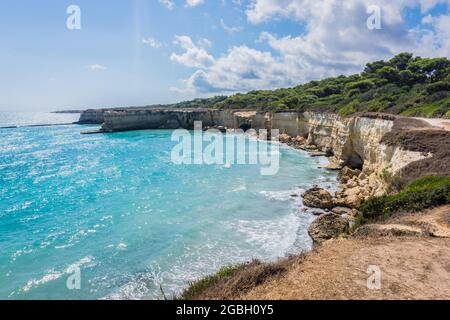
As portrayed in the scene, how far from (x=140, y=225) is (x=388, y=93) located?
39727 millimetres

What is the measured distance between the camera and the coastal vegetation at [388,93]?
34844mm

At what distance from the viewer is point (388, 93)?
44844 millimetres

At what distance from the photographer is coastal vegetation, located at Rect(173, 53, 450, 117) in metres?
34.8

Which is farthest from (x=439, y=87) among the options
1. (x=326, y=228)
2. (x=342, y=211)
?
(x=326, y=228)

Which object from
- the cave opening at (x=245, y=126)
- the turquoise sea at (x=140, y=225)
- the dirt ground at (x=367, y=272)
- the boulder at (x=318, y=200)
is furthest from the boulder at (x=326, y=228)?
the cave opening at (x=245, y=126)

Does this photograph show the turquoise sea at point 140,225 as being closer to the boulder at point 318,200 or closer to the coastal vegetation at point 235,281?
the boulder at point 318,200

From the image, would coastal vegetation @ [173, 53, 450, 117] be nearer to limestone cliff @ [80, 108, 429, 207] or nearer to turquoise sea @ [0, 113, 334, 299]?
limestone cliff @ [80, 108, 429, 207]

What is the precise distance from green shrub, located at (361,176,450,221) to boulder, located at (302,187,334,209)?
23.4ft

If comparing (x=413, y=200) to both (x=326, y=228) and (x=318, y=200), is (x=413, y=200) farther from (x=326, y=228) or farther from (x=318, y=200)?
(x=318, y=200)

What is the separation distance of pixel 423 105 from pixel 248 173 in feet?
64.9

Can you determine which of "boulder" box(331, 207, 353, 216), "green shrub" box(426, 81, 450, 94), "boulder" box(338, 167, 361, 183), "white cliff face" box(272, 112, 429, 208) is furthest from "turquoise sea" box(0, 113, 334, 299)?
"green shrub" box(426, 81, 450, 94)

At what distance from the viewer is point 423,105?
112 feet
